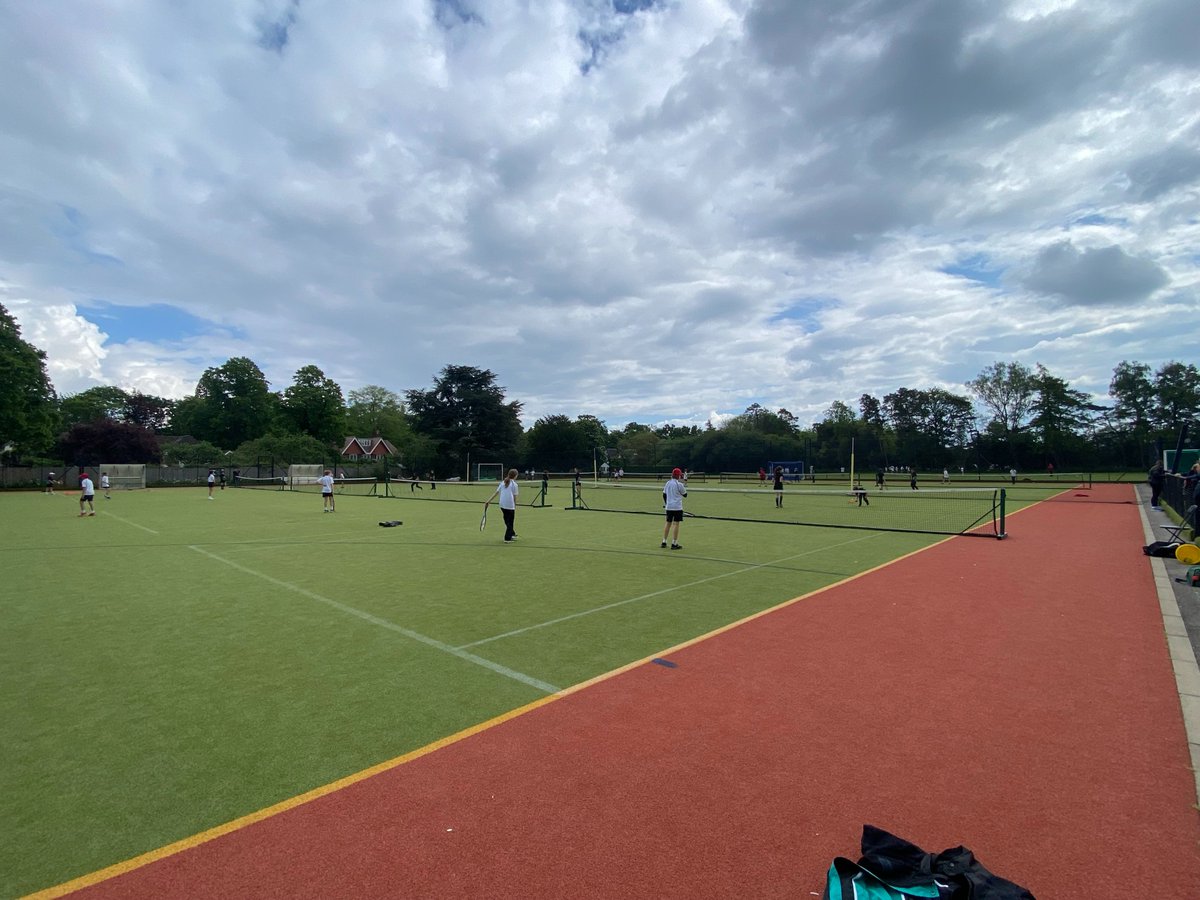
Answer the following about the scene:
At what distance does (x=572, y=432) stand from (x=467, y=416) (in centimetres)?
1442

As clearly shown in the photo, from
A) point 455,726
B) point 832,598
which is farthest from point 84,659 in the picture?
point 832,598

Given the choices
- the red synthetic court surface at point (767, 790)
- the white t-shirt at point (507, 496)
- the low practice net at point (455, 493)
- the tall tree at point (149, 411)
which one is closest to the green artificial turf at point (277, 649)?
the red synthetic court surface at point (767, 790)

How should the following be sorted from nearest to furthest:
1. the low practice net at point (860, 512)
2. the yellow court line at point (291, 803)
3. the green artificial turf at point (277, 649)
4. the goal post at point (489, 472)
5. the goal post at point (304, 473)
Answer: the yellow court line at point (291, 803)
the green artificial turf at point (277, 649)
the low practice net at point (860, 512)
the goal post at point (304, 473)
the goal post at point (489, 472)

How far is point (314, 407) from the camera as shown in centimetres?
7875

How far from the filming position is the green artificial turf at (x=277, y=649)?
3568 millimetres

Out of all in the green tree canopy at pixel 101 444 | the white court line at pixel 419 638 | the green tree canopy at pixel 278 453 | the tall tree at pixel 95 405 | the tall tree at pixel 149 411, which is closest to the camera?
the white court line at pixel 419 638

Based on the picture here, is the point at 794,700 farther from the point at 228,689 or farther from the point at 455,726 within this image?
the point at 228,689

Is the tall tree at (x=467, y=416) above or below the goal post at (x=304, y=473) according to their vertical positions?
above

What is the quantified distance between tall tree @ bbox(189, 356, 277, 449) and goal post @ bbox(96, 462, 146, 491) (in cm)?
2669

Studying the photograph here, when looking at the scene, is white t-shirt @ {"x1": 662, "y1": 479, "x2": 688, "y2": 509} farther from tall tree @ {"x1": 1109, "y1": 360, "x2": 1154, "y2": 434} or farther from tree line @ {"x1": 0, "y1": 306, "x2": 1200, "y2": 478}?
tall tree @ {"x1": 1109, "y1": 360, "x2": 1154, "y2": 434}

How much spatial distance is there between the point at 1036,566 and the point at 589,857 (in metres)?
11.4

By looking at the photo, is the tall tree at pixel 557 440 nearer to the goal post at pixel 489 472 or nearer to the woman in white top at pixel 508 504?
the goal post at pixel 489 472

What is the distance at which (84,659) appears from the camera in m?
5.96

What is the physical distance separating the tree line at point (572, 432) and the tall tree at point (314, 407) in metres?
0.16
